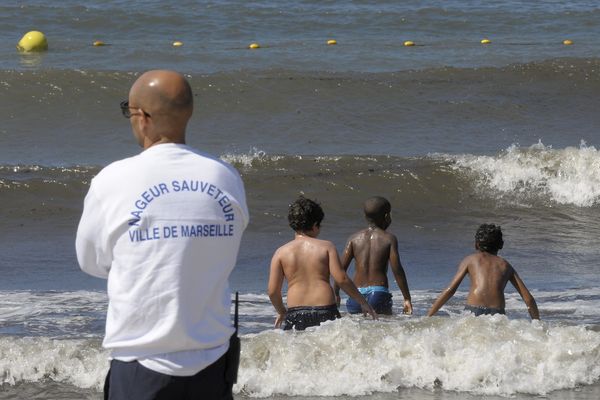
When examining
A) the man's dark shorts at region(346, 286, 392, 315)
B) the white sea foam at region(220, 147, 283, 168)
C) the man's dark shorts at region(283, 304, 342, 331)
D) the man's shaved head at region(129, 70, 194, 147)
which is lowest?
the white sea foam at region(220, 147, 283, 168)

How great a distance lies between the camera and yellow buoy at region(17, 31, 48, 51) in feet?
63.3

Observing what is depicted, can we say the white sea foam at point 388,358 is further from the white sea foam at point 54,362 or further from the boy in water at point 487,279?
the boy in water at point 487,279

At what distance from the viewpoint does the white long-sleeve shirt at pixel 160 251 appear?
9.56 ft

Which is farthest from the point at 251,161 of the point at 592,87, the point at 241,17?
the point at 241,17

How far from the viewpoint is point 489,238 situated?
6996 millimetres

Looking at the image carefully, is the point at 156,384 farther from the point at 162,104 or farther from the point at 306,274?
the point at 306,274

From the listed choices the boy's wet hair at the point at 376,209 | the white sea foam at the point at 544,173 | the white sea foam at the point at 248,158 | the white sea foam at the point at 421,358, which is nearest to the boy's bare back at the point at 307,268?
the white sea foam at the point at 421,358

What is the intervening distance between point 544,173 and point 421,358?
7.25 meters

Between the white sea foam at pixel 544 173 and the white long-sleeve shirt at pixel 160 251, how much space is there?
386 inches

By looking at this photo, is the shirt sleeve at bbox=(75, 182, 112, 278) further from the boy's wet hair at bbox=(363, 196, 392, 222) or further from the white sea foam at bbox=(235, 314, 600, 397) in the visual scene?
the boy's wet hair at bbox=(363, 196, 392, 222)

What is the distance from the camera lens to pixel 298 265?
20.9ft

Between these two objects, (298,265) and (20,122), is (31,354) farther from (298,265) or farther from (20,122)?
(20,122)

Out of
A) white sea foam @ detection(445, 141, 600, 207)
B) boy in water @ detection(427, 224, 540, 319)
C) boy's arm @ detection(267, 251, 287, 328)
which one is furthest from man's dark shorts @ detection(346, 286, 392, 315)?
white sea foam @ detection(445, 141, 600, 207)

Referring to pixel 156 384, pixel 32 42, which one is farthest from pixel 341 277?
pixel 32 42
